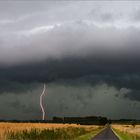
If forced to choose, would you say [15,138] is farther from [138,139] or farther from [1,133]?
[138,139]

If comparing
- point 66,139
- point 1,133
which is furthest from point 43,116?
point 1,133

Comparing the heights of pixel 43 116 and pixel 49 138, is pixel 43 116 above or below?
above

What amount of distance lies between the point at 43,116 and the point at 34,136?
1451 cm

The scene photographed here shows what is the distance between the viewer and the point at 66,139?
156 feet

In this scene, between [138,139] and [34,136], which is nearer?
[34,136]

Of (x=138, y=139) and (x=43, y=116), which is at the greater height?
(x=43, y=116)

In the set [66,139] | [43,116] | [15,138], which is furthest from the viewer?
[43,116]

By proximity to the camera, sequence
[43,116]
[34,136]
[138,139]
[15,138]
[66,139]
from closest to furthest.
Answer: [15,138] < [34,136] < [66,139] < [138,139] < [43,116]

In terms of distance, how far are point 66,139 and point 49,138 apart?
2437 mm

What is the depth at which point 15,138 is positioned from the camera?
39406 mm

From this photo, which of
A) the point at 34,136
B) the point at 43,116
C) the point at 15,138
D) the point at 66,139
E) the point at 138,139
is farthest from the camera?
the point at 43,116

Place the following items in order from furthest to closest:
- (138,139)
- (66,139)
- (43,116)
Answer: (43,116) → (138,139) → (66,139)

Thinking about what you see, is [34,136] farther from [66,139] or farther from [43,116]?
[43,116]

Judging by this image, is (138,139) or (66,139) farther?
(138,139)
